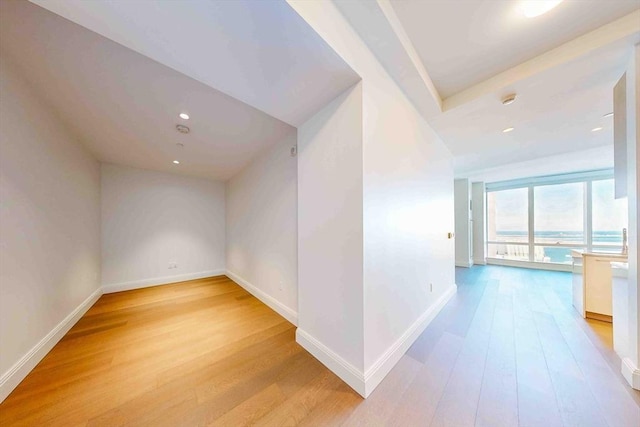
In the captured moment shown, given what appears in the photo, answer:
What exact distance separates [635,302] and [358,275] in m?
1.98

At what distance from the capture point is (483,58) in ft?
5.57

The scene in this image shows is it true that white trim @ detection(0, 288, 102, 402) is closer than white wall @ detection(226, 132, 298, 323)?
Yes

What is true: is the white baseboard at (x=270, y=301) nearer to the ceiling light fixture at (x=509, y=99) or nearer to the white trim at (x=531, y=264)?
the ceiling light fixture at (x=509, y=99)

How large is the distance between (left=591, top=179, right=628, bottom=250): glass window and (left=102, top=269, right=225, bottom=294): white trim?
353 inches

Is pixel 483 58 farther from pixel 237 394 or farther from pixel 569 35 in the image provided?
pixel 237 394

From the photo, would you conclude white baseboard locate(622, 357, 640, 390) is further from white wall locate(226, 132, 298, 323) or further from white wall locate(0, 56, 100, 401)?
white wall locate(0, 56, 100, 401)

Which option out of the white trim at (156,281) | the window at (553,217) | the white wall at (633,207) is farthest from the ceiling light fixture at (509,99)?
the white trim at (156,281)

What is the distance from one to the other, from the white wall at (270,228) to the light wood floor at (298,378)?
0.47 m

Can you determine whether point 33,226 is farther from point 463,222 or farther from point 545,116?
point 463,222

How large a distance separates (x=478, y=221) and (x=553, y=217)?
5.20ft

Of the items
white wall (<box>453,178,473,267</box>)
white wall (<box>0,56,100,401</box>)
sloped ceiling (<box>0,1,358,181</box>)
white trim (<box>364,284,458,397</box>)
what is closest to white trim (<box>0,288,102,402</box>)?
white wall (<box>0,56,100,401</box>)

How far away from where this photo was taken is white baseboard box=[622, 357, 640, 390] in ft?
4.54

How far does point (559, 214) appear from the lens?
505 cm

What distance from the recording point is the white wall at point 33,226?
145 centimetres
